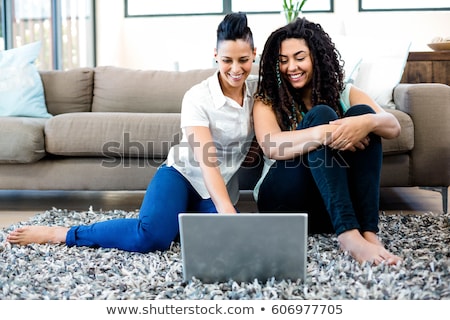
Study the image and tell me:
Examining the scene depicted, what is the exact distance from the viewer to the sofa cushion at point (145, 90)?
300 cm

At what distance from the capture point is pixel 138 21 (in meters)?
6.20

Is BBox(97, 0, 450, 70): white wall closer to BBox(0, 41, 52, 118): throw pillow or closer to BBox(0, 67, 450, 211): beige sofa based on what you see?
BBox(0, 41, 52, 118): throw pillow

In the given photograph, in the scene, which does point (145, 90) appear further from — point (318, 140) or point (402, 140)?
point (318, 140)

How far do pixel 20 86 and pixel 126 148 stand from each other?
83 cm

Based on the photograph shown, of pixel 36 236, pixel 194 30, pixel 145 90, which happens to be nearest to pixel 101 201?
pixel 145 90

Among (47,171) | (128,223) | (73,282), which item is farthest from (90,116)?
(73,282)

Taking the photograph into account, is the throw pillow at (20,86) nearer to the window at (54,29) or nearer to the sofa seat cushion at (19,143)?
the sofa seat cushion at (19,143)

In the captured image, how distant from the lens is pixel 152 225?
1.69 metres

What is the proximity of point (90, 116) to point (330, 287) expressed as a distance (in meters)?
1.60

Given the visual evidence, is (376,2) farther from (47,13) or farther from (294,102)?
(294,102)

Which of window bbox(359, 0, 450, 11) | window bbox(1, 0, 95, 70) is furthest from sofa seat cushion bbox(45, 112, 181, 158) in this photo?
window bbox(359, 0, 450, 11)

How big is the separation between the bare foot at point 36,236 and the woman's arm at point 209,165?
54cm

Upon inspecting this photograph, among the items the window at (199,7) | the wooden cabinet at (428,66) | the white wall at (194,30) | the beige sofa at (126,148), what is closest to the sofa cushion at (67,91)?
the beige sofa at (126,148)

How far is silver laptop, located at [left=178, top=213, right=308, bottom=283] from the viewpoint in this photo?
127 cm
